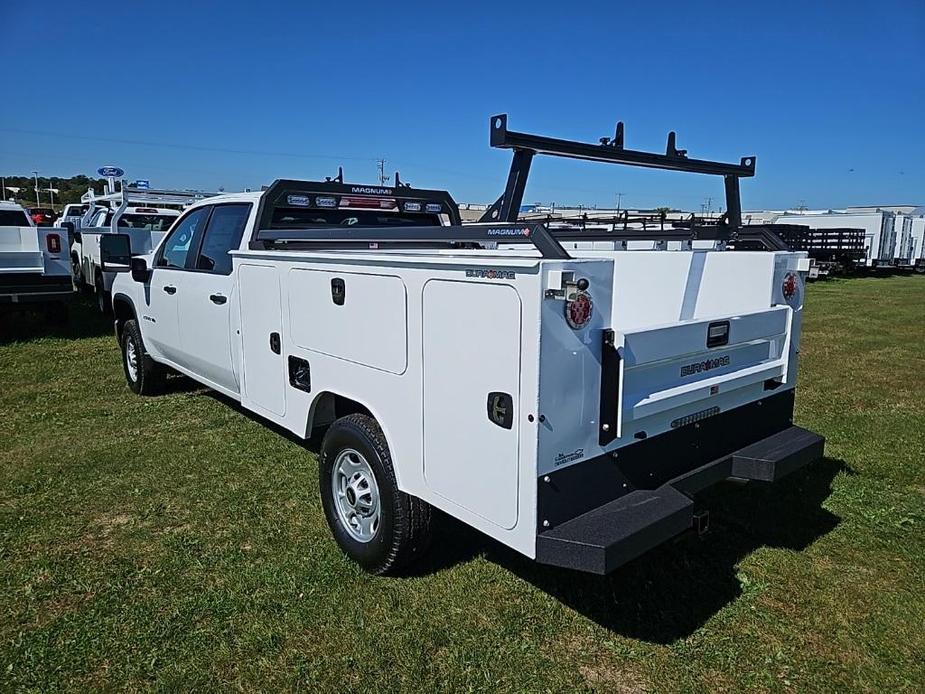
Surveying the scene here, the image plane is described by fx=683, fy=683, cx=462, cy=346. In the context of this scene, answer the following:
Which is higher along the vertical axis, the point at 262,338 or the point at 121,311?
the point at 262,338

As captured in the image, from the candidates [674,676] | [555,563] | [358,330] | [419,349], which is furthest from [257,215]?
[674,676]

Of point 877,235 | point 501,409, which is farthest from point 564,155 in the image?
point 877,235

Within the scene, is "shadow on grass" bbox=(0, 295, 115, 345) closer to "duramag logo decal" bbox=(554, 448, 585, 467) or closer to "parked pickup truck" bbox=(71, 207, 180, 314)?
"parked pickup truck" bbox=(71, 207, 180, 314)

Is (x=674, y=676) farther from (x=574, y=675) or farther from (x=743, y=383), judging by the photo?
(x=743, y=383)

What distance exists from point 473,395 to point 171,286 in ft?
13.6

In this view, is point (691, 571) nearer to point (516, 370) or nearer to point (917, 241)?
point (516, 370)

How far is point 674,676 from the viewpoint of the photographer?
2.87m

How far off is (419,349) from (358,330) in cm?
53

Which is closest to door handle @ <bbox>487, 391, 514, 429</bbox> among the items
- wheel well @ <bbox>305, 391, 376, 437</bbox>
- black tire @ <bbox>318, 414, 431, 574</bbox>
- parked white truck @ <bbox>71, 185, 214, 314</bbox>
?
black tire @ <bbox>318, 414, 431, 574</bbox>

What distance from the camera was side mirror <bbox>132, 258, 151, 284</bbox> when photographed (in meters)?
6.32

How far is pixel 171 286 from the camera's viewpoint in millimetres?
5922

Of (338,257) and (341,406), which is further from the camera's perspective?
(341,406)

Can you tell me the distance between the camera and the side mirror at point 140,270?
632 cm

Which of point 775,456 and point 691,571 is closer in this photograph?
point 775,456
